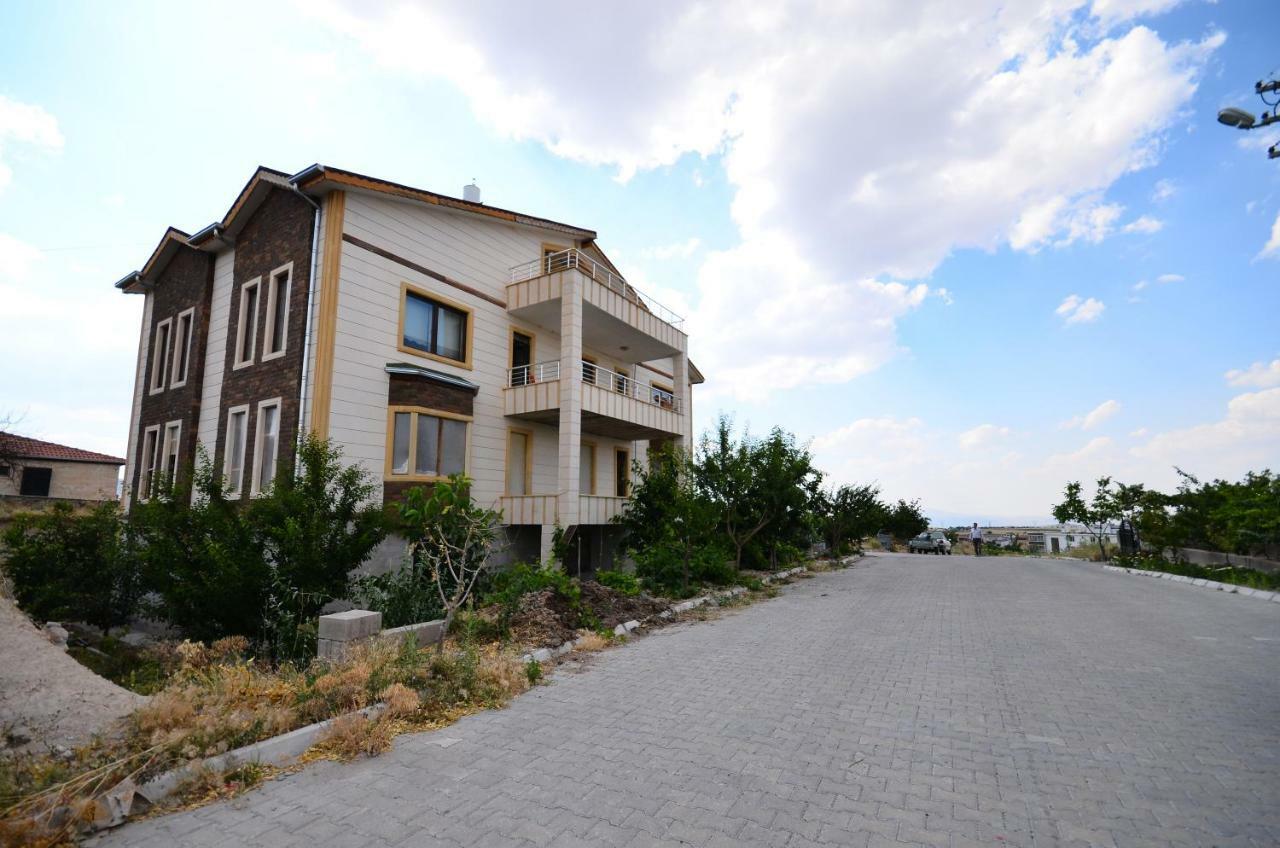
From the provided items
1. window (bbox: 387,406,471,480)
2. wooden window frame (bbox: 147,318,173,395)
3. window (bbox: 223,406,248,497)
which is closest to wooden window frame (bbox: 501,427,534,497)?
window (bbox: 387,406,471,480)

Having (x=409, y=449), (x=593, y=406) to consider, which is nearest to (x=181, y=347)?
(x=409, y=449)

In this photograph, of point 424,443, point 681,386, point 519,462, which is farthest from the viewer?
point 681,386

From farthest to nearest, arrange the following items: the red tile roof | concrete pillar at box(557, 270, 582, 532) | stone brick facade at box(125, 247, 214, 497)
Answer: the red tile roof < stone brick facade at box(125, 247, 214, 497) < concrete pillar at box(557, 270, 582, 532)

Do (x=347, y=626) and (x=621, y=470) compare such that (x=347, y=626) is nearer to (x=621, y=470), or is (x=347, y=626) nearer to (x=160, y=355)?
(x=621, y=470)

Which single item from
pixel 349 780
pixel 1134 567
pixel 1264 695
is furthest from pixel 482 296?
pixel 1134 567

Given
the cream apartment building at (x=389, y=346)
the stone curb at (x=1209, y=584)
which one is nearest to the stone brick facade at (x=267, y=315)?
the cream apartment building at (x=389, y=346)

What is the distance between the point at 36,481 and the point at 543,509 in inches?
1111

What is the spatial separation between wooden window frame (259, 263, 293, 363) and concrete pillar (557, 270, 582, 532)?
6374mm

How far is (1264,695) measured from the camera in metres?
5.93

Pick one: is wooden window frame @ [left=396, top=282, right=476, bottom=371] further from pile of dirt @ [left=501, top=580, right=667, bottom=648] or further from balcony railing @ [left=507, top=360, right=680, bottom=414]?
pile of dirt @ [left=501, top=580, right=667, bottom=648]

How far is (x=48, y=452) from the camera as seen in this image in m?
27.6

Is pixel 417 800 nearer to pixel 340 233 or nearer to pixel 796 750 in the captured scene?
pixel 796 750

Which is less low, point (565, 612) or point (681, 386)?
point (681, 386)

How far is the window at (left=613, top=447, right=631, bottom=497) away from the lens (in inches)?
826
